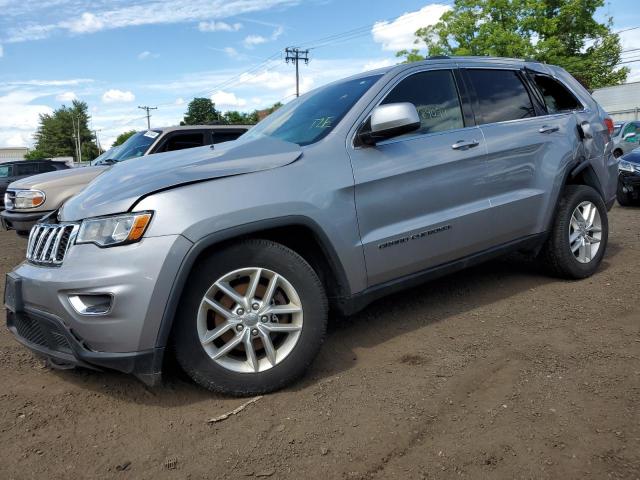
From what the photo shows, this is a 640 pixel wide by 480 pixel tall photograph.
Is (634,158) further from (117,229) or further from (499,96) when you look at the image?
(117,229)

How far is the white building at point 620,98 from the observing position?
29.0 m

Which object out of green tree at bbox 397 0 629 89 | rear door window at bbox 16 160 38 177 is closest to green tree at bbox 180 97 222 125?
green tree at bbox 397 0 629 89

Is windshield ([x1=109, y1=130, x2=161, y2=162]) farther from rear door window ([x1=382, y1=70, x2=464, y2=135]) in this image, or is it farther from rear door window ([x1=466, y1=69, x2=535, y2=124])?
rear door window ([x1=466, y1=69, x2=535, y2=124])

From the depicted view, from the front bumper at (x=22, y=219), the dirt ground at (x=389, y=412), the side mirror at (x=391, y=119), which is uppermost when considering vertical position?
the side mirror at (x=391, y=119)

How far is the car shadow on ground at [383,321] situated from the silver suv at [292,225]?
0.32 meters

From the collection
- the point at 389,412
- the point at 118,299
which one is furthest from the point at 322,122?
the point at 389,412

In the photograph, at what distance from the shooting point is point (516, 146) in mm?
3992

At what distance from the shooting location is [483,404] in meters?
2.63

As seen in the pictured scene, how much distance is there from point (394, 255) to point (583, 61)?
39911mm

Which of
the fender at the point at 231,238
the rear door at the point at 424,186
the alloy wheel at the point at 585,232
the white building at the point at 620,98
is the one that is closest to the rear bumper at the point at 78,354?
the fender at the point at 231,238

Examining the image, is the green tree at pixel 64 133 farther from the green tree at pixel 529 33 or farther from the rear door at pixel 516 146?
the rear door at pixel 516 146

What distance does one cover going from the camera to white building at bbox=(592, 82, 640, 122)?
29031mm

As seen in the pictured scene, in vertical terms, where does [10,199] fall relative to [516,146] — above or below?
below

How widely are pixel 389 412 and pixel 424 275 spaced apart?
3.81 feet
